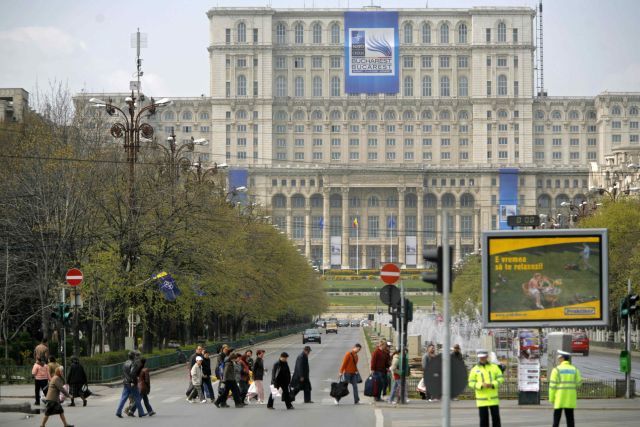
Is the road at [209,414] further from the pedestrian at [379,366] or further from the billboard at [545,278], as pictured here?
the billboard at [545,278]

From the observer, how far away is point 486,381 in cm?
2620

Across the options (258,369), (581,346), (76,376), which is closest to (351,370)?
(258,369)

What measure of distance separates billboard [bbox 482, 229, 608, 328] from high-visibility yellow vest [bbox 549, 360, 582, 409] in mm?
7322

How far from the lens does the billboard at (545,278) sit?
1340 inches

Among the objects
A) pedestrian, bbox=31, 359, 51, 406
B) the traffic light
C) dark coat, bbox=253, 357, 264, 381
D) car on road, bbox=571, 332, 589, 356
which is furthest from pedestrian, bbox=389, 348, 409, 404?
car on road, bbox=571, 332, 589, 356

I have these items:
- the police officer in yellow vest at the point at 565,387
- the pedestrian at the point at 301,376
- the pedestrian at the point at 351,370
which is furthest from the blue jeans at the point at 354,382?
the police officer in yellow vest at the point at 565,387

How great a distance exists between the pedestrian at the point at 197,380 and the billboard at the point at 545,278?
9735 millimetres

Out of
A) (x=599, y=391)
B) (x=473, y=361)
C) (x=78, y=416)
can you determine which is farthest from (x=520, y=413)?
(x=473, y=361)

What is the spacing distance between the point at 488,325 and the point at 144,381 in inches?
362

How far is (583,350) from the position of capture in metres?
76.0

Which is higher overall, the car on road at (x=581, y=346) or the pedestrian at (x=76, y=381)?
the pedestrian at (x=76, y=381)

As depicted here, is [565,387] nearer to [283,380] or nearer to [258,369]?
[283,380]

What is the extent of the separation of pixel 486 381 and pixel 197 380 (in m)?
15.5

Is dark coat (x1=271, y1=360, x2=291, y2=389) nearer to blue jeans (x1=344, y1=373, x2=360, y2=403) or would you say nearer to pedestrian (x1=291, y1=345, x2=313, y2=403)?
pedestrian (x1=291, y1=345, x2=313, y2=403)
